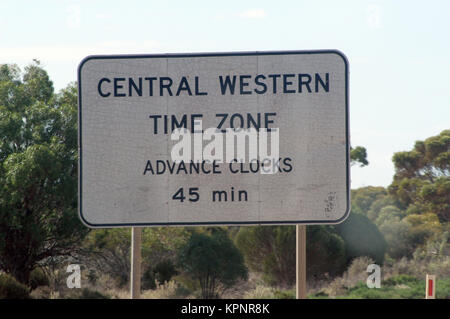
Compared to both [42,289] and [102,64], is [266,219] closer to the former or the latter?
[102,64]

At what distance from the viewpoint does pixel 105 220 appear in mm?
7082

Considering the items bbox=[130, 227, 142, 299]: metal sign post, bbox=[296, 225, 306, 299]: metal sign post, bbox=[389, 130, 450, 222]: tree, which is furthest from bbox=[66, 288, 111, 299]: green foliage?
bbox=[389, 130, 450, 222]: tree

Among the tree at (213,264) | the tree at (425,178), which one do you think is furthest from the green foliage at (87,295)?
Result: the tree at (425,178)

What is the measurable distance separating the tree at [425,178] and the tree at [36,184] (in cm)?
2970

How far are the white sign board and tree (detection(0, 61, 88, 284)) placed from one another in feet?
37.4

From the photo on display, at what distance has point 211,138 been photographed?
709cm

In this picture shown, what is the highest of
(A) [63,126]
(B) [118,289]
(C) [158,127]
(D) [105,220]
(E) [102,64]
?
(A) [63,126]

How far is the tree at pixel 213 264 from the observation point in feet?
73.9

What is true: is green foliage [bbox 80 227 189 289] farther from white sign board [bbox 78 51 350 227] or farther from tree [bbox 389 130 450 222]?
tree [bbox 389 130 450 222]

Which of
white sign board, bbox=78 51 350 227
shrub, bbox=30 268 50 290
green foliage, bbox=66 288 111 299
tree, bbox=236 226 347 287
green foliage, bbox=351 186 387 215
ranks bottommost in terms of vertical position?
green foliage, bbox=66 288 111 299

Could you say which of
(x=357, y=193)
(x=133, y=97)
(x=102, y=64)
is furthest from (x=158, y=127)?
(x=357, y=193)

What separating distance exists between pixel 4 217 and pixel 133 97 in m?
12.8

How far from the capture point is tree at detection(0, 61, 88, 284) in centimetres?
1828

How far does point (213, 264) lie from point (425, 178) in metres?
31.5
